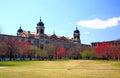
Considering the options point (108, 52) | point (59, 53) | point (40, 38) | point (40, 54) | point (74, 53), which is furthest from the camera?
point (40, 38)

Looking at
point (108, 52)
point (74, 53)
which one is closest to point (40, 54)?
point (74, 53)

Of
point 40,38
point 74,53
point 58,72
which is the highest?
point 40,38

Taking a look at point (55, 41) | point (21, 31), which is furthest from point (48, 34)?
point (21, 31)

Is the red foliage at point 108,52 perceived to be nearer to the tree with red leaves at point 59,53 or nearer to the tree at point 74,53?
the tree at point 74,53

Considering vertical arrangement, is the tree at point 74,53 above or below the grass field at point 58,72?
above

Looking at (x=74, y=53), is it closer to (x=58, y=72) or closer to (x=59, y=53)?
(x=59, y=53)

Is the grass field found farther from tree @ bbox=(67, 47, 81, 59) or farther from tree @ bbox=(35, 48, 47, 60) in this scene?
tree @ bbox=(67, 47, 81, 59)

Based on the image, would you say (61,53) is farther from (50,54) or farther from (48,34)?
(48,34)

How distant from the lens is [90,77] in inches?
921

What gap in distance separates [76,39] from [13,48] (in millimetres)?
78502

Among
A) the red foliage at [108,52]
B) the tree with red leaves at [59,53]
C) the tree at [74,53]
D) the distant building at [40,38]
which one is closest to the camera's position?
the red foliage at [108,52]

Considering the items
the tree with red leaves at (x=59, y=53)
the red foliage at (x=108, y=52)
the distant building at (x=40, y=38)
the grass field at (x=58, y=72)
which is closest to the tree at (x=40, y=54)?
the tree with red leaves at (x=59, y=53)

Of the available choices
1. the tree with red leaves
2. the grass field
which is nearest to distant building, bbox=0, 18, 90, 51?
the tree with red leaves

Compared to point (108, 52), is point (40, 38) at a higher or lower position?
higher
